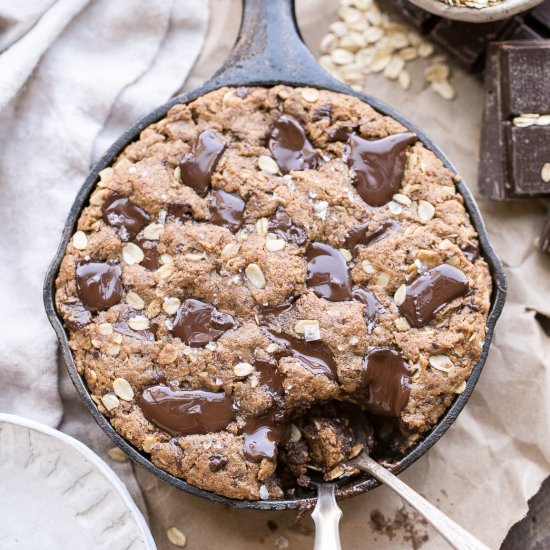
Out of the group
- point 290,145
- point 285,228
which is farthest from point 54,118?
point 285,228

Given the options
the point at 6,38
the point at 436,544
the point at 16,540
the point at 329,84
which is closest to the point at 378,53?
the point at 329,84

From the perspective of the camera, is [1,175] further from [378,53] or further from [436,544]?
[436,544]

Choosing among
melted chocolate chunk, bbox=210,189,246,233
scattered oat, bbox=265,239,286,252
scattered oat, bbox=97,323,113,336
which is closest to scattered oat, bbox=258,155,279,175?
melted chocolate chunk, bbox=210,189,246,233

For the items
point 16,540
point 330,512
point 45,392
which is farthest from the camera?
point 45,392

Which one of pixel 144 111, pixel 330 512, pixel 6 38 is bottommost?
pixel 330 512

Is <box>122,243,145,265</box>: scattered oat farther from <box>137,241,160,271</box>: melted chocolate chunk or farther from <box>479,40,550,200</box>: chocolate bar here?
<box>479,40,550,200</box>: chocolate bar

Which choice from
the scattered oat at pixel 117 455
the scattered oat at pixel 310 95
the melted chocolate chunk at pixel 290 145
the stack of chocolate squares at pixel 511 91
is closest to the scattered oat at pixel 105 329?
the scattered oat at pixel 117 455

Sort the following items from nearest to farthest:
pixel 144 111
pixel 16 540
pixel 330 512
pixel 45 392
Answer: pixel 330 512 < pixel 16 540 < pixel 45 392 < pixel 144 111

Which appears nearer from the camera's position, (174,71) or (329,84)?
(329,84)
